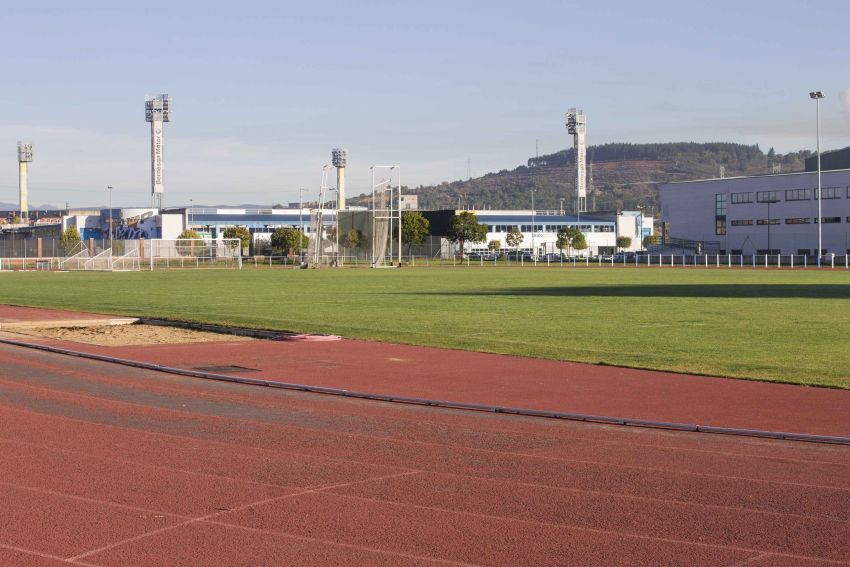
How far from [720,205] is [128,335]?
10484 cm

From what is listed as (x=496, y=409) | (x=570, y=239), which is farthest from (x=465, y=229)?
(x=496, y=409)

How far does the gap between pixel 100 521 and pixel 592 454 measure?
4824 millimetres

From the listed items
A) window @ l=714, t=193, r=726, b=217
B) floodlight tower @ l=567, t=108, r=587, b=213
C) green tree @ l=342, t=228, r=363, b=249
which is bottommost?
green tree @ l=342, t=228, r=363, b=249

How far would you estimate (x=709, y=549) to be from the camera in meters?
7.19

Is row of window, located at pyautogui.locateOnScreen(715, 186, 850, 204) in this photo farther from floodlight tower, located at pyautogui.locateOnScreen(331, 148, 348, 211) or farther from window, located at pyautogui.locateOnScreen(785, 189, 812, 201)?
floodlight tower, located at pyautogui.locateOnScreen(331, 148, 348, 211)

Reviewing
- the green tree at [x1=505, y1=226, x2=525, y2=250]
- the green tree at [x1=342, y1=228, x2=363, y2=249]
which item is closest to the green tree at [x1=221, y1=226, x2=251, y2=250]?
the green tree at [x1=505, y1=226, x2=525, y2=250]

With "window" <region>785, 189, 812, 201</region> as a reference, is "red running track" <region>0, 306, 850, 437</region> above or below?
below

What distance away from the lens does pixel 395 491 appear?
8859mm

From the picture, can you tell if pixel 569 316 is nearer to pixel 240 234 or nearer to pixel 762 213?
pixel 762 213

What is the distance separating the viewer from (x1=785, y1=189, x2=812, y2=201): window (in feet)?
358

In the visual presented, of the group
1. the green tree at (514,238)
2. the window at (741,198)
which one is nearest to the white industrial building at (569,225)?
the green tree at (514,238)

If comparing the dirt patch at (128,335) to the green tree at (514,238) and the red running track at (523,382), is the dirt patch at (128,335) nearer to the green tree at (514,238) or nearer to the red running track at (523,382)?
the red running track at (523,382)

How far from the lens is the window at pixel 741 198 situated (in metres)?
116

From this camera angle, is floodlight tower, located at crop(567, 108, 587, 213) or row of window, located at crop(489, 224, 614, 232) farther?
floodlight tower, located at crop(567, 108, 587, 213)
